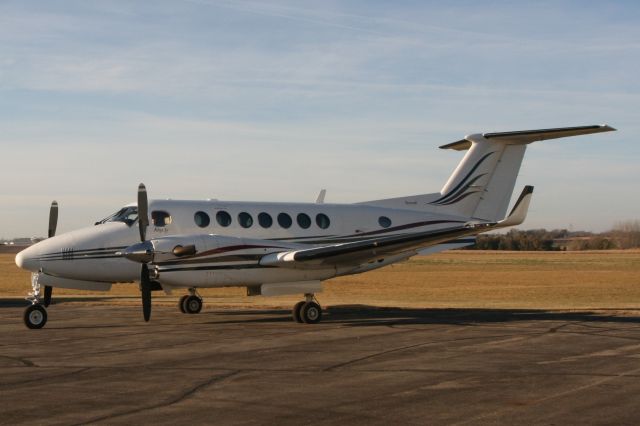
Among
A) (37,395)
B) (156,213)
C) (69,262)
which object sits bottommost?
(37,395)

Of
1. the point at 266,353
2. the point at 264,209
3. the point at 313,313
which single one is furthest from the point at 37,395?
the point at 264,209

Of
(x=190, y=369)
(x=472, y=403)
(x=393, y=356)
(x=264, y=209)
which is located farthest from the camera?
(x=264, y=209)

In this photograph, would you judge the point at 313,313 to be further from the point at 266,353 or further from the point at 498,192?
the point at 498,192

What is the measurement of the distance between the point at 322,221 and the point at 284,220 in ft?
3.70

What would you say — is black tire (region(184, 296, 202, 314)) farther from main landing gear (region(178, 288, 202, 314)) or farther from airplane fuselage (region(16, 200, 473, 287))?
airplane fuselage (region(16, 200, 473, 287))

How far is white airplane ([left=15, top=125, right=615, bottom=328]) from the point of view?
1841 cm

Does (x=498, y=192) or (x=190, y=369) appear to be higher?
(x=498, y=192)

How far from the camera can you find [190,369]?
1170 centimetres

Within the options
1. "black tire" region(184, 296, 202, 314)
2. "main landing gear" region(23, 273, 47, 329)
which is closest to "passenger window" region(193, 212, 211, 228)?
"black tire" region(184, 296, 202, 314)

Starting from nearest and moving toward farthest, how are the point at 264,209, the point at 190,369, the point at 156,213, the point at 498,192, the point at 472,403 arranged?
the point at 472,403 < the point at 190,369 < the point at 156,213 < the point at 264,209 < the point at 498,192

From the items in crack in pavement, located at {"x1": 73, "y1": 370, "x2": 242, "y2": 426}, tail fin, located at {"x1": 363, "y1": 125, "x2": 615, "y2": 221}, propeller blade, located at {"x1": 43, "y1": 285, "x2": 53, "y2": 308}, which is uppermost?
tail fin, located at {"x1": 363, "y1": 125, "x2": 615, "y2": 221}

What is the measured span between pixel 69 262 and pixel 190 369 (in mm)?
8044

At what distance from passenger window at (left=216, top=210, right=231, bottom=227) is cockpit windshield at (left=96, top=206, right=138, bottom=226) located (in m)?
2.01

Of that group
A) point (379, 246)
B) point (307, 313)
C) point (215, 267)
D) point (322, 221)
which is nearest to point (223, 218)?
point (215, 267)
